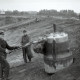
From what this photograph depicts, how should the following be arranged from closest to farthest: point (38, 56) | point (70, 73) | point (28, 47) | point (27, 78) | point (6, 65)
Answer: point (70, 73) → point (6, 65) → point (27, 78) → point (28, 47) → point (38, 56)

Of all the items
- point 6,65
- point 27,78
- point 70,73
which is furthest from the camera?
point 27,78

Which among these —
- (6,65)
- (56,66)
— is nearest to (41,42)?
(56,66)

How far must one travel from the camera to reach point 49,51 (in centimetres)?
705

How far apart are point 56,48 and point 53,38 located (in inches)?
13.9

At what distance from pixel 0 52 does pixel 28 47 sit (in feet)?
9.40

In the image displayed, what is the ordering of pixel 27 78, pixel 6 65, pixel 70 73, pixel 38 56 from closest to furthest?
pixel 70 73 < pixel 6 65 < pixel 27 78 < pixel 38 56

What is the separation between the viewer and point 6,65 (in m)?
6.70

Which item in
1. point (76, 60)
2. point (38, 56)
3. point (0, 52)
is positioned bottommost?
point (38, 56)

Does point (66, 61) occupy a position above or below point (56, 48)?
below

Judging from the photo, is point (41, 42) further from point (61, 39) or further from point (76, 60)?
point (76, 60)

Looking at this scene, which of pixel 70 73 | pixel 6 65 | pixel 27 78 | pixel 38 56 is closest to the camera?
pixel 70 73

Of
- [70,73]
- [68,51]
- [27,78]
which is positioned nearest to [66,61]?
[68,51]

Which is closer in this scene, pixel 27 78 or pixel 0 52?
pixel 0 52

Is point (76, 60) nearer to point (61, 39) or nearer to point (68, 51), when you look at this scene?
point (68, 51)
